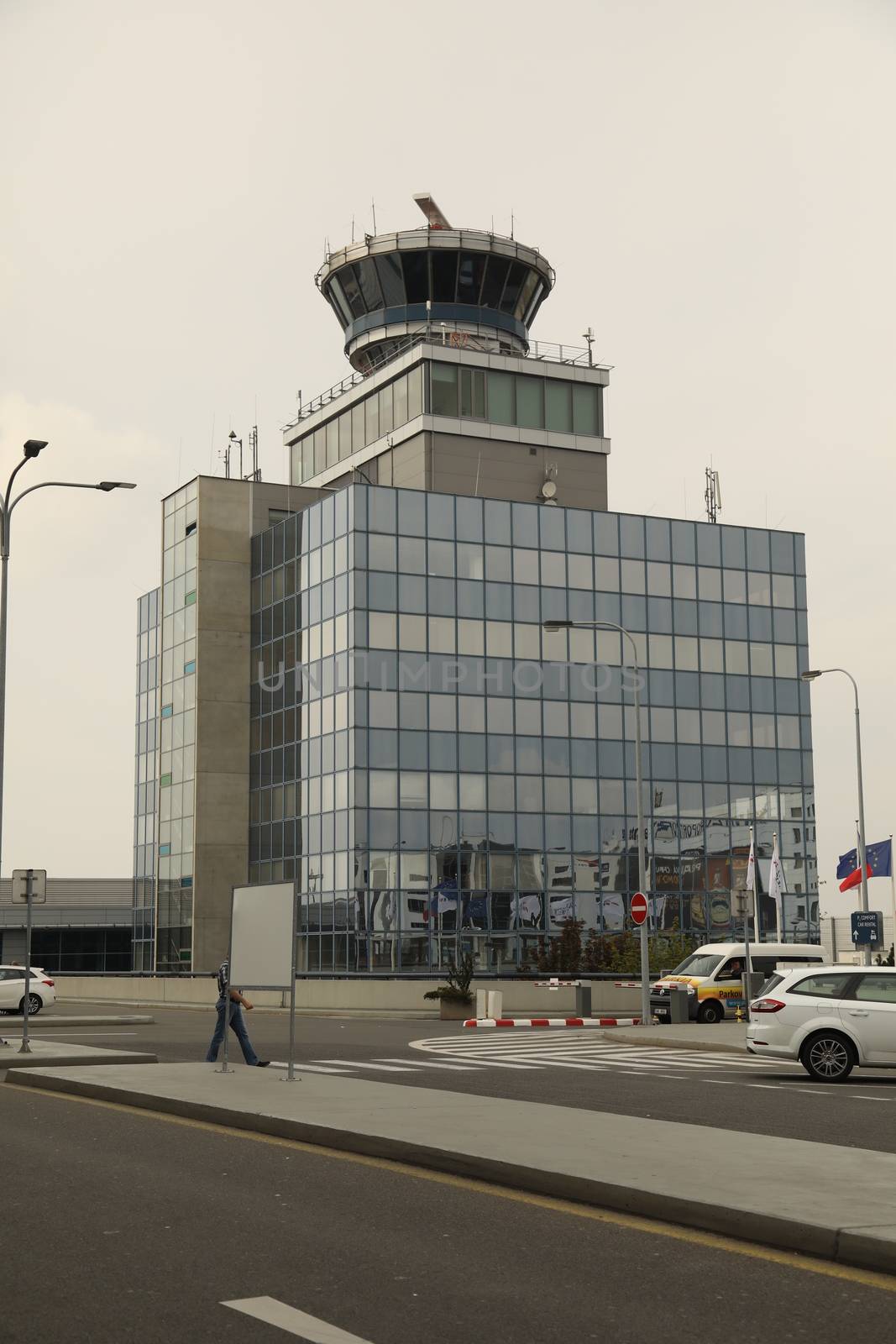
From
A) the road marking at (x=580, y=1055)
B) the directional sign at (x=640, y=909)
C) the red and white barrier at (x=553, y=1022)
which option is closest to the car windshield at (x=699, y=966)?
the red and white barrier at (x=553, y=1022)

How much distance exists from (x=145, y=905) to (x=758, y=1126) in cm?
5860

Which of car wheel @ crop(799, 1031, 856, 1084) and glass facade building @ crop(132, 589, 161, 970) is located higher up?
glass facade building @ crop(132, 589, 161, 970)

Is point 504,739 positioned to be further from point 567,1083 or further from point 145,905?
point 567,1083

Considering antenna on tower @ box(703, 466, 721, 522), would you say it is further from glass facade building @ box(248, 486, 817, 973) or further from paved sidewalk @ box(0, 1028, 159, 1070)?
paved sidewalk @ box(0, 1028, 159, 1070)

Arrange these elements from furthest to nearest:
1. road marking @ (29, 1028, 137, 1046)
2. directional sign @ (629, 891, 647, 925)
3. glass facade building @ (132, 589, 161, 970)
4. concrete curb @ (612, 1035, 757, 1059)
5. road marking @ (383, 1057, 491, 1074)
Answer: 1. glass facade building @ (132, 589, 161, 970)
2. directional sign @ (629, 891, 647, 925)
3. road marking @ (29, 1028, 137, 1046)
4. concrete curb @ (612, 1035, 757, 1059)
5. road marking @ (383, 1057, 491, 1074)

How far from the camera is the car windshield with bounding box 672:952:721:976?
37.3 meters

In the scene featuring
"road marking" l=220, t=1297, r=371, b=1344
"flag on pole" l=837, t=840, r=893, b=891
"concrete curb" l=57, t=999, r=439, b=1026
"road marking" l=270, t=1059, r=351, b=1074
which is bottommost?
"concrete curb" l=57, t=999, r=439, b=1026

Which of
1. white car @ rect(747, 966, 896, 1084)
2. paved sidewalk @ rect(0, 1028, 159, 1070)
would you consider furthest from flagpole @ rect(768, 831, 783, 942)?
paved sidewalk @ rect(0, 1028, 159, 1070)

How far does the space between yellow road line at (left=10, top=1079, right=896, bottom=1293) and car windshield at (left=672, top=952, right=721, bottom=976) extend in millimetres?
24698

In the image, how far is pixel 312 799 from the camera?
59625mm

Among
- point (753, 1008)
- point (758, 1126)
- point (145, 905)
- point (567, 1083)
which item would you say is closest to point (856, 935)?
point (753, 1008)

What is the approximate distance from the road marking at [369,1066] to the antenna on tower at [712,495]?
169 feet

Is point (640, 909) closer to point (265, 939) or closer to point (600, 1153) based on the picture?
point (265, 939)

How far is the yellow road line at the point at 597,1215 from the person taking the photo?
301 inches
